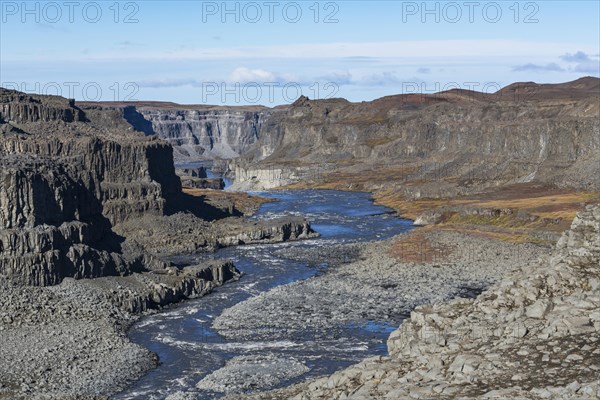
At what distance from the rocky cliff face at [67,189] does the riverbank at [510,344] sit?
2270 inches

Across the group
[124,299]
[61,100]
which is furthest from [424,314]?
[61,100]

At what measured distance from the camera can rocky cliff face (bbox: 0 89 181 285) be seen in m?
85.0

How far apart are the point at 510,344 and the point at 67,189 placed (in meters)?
73.4

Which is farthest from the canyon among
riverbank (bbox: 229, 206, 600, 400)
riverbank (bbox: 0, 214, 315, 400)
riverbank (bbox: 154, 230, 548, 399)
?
riverbank (bbox: 154, 230, 548, 399)

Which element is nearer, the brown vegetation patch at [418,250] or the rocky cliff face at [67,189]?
the rocky cliff face at [67,189]

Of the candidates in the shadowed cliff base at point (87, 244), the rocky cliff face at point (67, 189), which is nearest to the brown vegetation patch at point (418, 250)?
the shadowed cliff base at point (87, 244)

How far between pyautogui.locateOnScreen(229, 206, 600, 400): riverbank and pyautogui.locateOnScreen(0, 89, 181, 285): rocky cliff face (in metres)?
57.7

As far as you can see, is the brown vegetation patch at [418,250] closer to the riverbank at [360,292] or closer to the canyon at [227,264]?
the riverbank at [360,292]

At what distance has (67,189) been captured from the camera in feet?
311

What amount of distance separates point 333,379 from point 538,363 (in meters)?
6.66

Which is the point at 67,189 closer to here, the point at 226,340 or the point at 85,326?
the point at 85,326

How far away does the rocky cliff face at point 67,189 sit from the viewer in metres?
85.0

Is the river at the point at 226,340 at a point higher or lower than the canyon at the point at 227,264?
lower

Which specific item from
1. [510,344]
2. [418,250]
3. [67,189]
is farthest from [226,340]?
[510,344]
